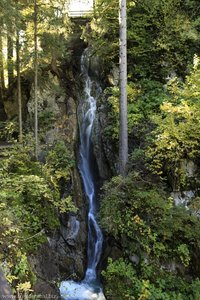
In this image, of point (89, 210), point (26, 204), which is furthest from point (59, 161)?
point (26, 204)

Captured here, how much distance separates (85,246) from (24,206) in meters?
3.73

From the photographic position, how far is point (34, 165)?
10586 mm

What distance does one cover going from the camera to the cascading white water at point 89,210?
905cm

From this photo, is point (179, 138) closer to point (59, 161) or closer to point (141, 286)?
point (141, 286)

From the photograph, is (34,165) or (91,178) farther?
(91,178)

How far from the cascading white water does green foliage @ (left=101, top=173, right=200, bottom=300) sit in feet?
4.74

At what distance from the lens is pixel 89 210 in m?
11.6

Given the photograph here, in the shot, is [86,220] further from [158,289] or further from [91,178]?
[158,289]

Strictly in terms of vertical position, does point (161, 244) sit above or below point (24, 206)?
below

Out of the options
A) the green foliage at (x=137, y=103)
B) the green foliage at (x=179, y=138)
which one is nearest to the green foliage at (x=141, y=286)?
the green foliage at (x=179, y=138)

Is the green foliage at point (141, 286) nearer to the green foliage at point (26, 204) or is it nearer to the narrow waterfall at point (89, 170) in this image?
the narrow waterfall at point (89, 170)

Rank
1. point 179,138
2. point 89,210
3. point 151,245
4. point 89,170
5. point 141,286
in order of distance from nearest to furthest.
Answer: point 141,286 < point 151,245 < point 179,138 < point 89,210 < point 89,170

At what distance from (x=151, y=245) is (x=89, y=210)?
416cm

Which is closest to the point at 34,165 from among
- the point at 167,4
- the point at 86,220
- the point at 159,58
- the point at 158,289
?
the point at 86,220
